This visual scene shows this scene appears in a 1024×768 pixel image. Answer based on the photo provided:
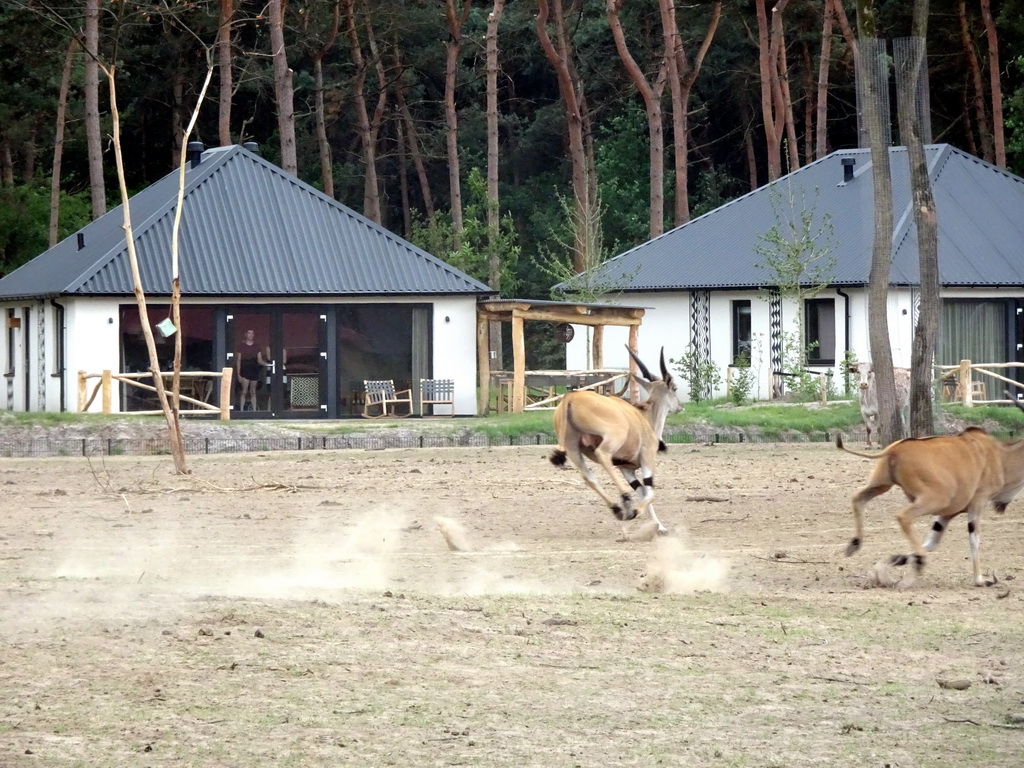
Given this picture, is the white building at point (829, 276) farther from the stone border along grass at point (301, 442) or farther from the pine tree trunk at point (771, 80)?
the pine tree trunk at point (771, 80)

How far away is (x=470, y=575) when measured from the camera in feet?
→ 41.3

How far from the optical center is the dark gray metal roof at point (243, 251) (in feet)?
109

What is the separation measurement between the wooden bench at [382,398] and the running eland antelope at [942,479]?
2217cm

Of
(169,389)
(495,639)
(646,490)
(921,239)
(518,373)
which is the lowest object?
(495,639)

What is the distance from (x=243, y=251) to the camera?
34625 millimetres

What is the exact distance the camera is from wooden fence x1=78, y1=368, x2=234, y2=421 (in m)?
30.7

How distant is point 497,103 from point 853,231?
67.9 feet

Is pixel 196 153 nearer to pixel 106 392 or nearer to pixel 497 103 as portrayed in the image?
pixel 106 392

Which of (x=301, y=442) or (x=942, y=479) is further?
(x=301, y=442)

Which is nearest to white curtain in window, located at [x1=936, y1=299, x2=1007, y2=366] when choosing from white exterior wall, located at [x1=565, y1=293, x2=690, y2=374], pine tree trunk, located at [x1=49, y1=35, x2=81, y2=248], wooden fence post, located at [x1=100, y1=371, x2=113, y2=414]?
white exterior wall, located at [x1=565, y1=293, x2=690, y2=374]

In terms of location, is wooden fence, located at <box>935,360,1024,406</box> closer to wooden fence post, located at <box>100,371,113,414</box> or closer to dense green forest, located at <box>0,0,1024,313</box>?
dense green forest, located at <box>0,0,1024,313</box>

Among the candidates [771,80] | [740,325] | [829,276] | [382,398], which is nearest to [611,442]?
[382,398]

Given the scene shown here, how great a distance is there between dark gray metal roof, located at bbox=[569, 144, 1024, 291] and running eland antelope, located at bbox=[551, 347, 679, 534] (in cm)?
2187

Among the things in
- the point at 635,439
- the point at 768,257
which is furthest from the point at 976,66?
the point at 635,439
